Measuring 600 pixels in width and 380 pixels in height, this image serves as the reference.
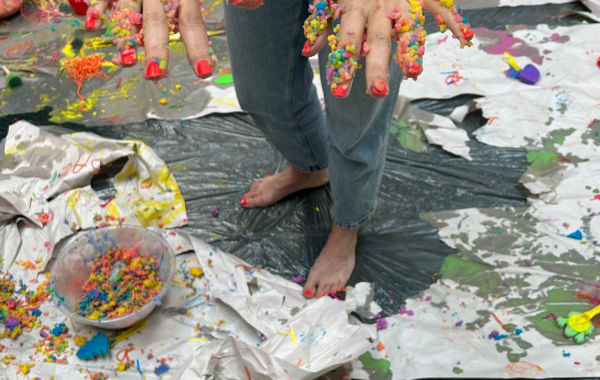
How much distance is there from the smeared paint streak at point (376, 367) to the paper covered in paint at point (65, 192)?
0.73 meters

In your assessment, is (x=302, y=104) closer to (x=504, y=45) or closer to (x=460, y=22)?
(x=460, y=22)

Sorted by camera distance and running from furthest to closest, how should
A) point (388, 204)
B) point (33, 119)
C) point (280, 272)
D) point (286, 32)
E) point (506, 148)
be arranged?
point (33, 119) < point (506, 148) < point (388, 204) < point (280, 272) < point (286, 32)

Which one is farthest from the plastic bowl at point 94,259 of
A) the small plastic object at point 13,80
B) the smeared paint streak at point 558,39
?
the smeared paint streak at point 558,39

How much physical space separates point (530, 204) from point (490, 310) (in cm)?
43

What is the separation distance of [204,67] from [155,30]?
0.11m

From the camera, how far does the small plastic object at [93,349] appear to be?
1.14 metres

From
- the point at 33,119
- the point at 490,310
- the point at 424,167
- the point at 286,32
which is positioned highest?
the point at 286,32

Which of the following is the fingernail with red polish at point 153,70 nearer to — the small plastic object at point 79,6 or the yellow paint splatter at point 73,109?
the yellow paint splatter at point 73,109

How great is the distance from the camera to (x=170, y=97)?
190cm

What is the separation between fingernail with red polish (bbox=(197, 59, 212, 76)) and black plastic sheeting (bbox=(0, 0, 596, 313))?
803 millimetres

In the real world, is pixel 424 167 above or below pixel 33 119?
below

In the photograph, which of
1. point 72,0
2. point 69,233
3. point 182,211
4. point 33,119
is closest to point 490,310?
point 182,211

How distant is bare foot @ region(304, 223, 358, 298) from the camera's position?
1.28 m

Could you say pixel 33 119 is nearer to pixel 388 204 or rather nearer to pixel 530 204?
pixel 388 204
